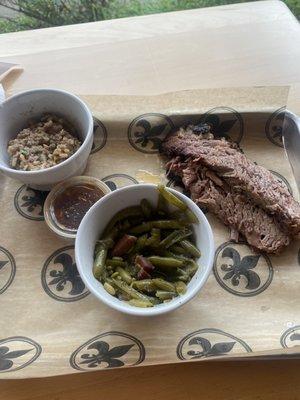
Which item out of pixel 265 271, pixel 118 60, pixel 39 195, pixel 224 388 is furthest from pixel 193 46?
pixel 224 388

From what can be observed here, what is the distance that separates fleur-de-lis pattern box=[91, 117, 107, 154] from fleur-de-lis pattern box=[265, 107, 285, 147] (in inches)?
24.8

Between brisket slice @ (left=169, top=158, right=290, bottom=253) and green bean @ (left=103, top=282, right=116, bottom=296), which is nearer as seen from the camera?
green bean @ (left=103, top=282, right=116, bottom=296)

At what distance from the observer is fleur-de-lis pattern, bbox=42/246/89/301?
151 cm

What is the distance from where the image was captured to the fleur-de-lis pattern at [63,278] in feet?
4.95

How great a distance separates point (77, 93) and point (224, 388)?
1300mm

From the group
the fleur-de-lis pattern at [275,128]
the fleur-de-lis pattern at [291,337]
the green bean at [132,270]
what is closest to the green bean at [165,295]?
the green bean at [132,270]

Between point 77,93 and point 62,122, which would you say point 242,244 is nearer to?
point 62,122

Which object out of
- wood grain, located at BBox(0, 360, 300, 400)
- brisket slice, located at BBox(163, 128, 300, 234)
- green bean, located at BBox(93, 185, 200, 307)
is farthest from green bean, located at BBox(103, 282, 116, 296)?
brisket slice, located at BBox(163, 128, 300, 234)

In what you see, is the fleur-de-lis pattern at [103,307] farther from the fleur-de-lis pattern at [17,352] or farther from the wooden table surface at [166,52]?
the wooden table surface at [166,52]

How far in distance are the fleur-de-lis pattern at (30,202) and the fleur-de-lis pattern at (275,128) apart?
878 mm

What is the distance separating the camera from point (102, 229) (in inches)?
59.6

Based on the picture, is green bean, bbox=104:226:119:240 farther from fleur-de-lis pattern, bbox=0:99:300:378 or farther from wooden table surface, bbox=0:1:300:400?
wooden table surface, bbox=0:1:300:400

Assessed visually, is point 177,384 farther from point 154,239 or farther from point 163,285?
point 154,239

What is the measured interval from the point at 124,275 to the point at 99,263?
82mm
